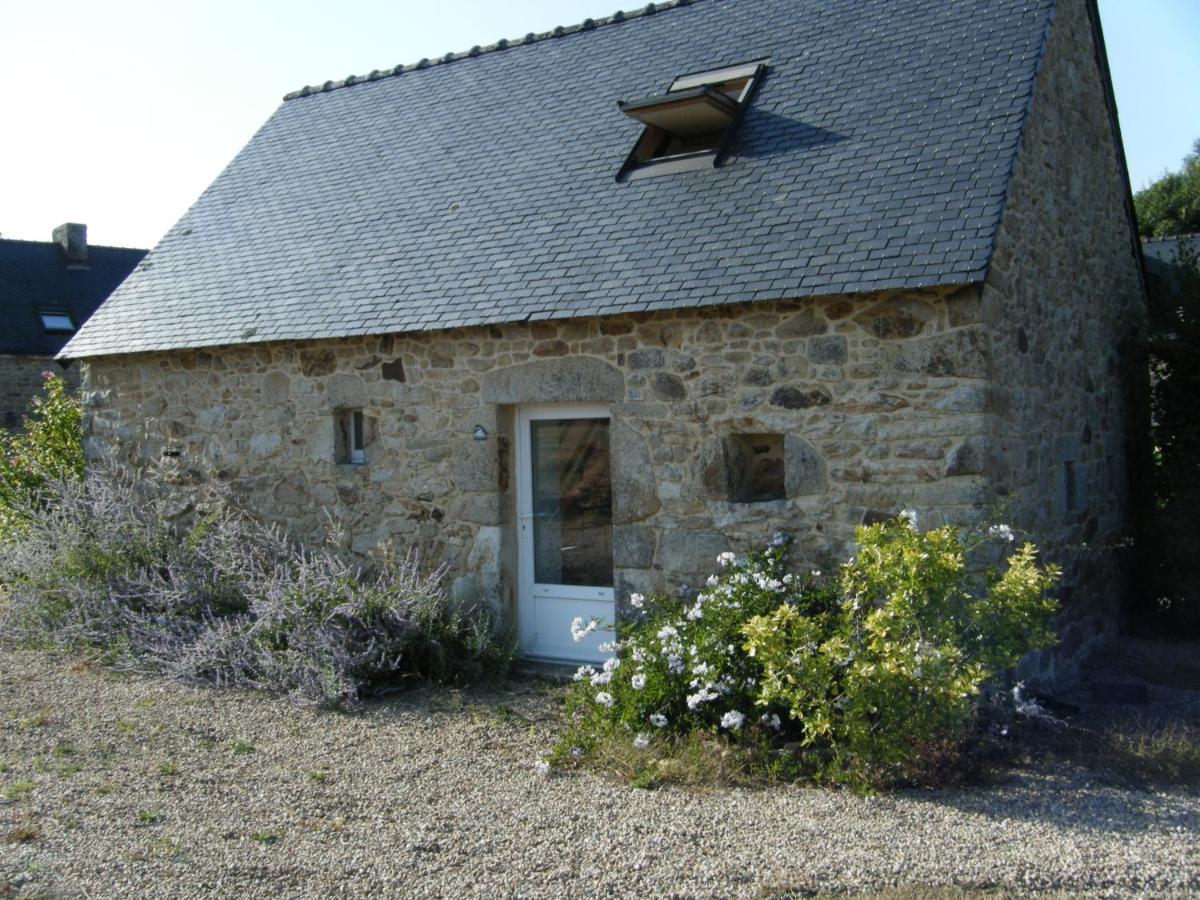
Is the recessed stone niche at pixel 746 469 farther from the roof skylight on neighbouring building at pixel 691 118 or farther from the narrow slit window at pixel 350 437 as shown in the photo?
the narrow slit window at pixel 350 437

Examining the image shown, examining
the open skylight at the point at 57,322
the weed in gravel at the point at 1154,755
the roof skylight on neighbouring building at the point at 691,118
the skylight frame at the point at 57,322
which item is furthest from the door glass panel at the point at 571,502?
the open skylight at the point at 57,322

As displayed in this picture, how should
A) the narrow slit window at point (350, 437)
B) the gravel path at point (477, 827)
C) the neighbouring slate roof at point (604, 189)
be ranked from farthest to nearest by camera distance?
the narrow slit window at point (350, 437) → the neighbouring slate roof at point (604, 189) → the gravel path at point (477, 827)

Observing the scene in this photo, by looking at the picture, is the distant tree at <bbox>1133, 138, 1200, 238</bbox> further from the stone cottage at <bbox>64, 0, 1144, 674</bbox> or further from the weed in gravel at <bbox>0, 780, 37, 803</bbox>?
the weed in gravel at <bbox>0, 780, 37, 803</bbox>

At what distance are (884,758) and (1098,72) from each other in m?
6.47

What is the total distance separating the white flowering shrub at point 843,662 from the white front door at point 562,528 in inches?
60.5

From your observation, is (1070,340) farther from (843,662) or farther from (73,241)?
(73,241)

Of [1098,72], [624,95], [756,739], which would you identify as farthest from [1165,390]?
[756,739]

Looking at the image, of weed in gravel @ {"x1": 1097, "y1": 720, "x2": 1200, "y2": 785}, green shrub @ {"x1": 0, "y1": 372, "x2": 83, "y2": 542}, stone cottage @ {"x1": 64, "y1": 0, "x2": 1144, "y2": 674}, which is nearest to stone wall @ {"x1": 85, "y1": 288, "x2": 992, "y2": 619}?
stone cottage @ {"x1": 64, "y1": 0, "x2": 1144, "y2": 674}

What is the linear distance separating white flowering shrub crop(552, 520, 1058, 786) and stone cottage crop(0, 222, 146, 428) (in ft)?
62.1

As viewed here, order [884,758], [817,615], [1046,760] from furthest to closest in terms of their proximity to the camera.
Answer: [817,615] < [1046,760] < [884,758]

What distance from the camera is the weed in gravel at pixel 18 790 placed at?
4898 mm

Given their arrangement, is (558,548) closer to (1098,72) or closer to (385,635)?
(385,635)

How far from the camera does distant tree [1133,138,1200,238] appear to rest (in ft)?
72.7

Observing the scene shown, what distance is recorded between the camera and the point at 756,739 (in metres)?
5.40
